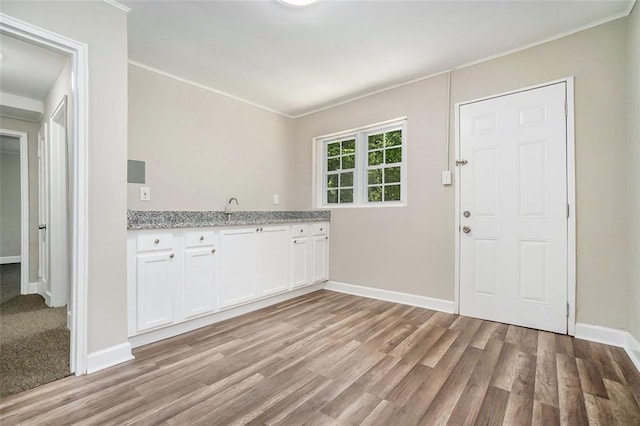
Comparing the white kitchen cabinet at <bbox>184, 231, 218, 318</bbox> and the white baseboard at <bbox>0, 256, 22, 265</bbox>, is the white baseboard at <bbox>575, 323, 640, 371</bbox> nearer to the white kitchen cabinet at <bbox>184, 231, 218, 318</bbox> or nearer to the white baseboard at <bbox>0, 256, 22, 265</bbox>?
the white kitchen cabinet at <bbox>184, 231, 218, 318</bbox>

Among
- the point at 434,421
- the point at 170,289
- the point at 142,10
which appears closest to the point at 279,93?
the point at 142,10

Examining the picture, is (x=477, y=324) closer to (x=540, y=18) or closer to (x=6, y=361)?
(x=540, y=18)

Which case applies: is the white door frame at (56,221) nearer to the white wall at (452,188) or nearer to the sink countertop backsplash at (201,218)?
the sink countertop backsplash at (201,218)

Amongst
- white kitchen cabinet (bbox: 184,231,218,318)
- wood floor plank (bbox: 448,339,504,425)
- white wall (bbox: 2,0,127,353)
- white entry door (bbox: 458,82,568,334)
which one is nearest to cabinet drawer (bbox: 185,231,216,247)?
white kitchen cabinet (bbox: 184,231,218,318)

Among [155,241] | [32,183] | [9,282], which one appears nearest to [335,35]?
[155,241]

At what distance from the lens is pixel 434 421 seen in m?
1.38

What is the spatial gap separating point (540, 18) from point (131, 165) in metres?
3.63

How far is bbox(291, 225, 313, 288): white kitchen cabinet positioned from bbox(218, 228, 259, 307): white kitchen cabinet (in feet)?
1.83

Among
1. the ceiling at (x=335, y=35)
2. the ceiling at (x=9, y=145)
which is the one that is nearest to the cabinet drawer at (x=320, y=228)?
the ceiling at (x=335, y=35)

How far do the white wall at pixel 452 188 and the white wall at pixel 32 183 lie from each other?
11.3ft

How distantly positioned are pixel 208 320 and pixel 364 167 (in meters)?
2.48

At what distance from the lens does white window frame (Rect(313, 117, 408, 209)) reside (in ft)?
11.0

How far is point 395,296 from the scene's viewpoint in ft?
10.9

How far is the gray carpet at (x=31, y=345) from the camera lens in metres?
1.72
